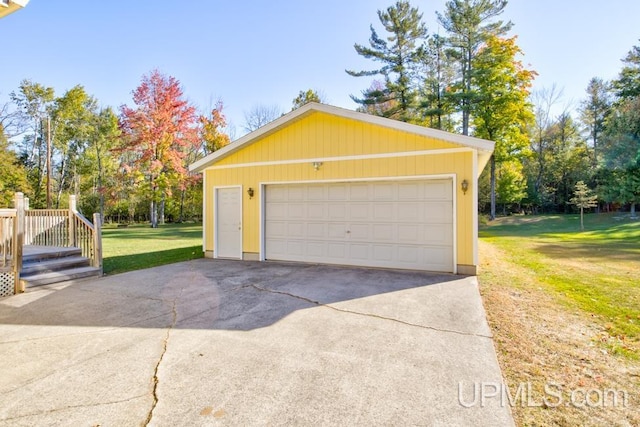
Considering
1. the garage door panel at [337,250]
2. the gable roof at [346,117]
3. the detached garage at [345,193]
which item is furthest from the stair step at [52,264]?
the garage door panel at [337,250]

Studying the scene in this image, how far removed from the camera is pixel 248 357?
3.04 meters

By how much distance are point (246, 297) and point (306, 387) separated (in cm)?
279

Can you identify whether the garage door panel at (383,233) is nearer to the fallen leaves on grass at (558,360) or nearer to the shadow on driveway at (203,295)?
the shadow on driveway at (203,295)

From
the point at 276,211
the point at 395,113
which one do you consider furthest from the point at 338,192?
the point at 395,113

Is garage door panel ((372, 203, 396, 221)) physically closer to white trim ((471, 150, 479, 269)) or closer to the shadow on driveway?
the shadow on driveway

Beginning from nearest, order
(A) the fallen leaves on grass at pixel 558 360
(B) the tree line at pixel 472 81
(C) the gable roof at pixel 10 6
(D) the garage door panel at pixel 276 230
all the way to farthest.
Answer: (A) the fallen leaves on grass at pixel 558 360 → (C) the gable roof at pixel 10 6 → (D) the garage door panel at pixel 276 230 → (B) the tree line at pixel 472 81

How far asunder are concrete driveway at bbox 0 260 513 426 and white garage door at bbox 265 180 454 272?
1519 millimetres

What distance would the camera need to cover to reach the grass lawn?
2252mm

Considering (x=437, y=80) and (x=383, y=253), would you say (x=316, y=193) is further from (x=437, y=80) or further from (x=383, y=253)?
(x=437, y=80)

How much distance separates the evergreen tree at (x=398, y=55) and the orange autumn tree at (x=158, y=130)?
12.4 metres

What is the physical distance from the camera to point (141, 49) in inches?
622

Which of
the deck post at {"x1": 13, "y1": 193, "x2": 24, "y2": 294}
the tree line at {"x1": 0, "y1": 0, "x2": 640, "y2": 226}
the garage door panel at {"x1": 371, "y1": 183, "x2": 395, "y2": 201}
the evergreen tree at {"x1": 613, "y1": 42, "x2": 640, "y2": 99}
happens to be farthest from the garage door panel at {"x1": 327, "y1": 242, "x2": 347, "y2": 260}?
the evergreen tree at {"x1": 613, "y1": 42, "x2": 640, "y2": 99}

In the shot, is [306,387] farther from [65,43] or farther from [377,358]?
[65,43]

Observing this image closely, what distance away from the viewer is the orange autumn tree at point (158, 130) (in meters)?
20.2
